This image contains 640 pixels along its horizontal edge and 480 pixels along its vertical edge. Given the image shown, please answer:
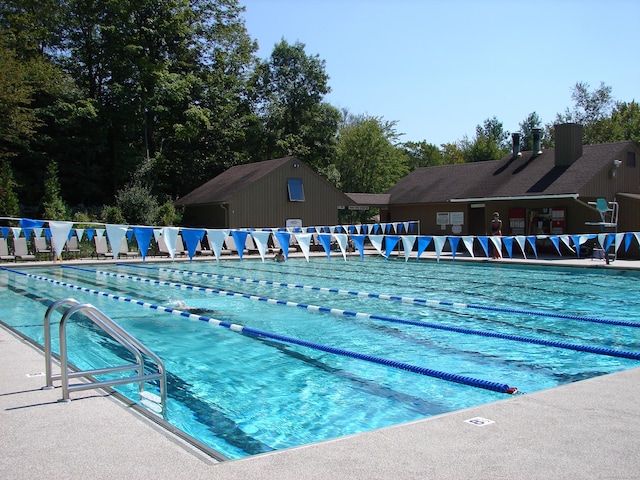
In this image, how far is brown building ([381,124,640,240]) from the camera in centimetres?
2684

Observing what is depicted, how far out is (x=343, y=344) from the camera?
10.0 meters

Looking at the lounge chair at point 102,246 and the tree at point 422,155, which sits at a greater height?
the tree at point 422,155

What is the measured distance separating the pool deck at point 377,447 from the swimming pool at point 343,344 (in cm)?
135

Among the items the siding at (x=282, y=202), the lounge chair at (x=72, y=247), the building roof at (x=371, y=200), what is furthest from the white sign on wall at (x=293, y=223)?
the lounge chair at (x=72, y=247)

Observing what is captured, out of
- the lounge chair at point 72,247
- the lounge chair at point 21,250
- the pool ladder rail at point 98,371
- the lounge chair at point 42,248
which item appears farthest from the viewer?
the lounge chair at point 72,247

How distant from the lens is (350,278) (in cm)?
1994

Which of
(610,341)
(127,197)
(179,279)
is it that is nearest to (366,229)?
(127,197)

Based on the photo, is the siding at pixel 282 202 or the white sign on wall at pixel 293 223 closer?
the siding at pixel 282 202

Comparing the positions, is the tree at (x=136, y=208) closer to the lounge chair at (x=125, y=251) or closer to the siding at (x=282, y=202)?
the siding at (x=282, y=202)

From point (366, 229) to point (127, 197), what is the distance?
13.8 meters

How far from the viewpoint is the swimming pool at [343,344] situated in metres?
6.84

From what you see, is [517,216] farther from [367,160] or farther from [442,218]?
[367,160]

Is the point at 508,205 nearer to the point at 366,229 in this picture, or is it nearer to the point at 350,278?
the point at 366,229

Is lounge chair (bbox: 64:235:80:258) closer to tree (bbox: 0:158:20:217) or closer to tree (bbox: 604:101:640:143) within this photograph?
tree (bbox: 0:158:20:217)
